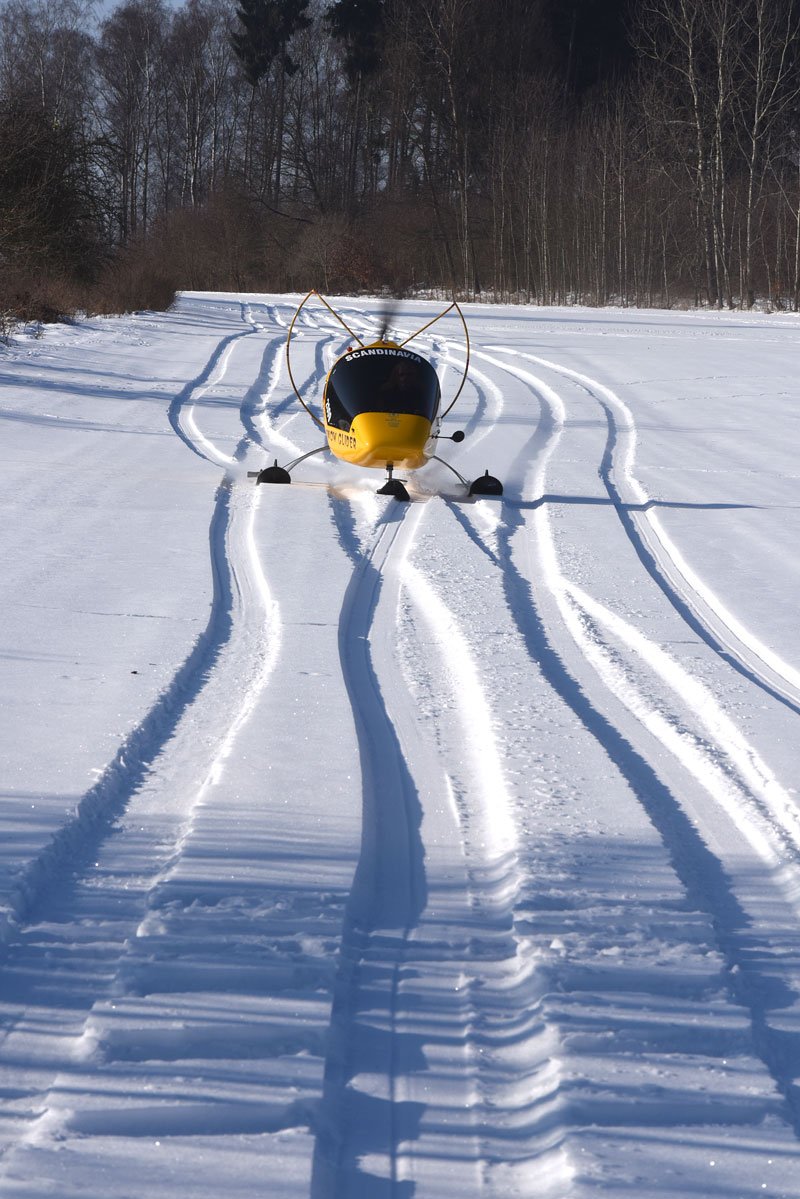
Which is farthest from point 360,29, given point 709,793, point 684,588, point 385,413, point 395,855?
point 395,855

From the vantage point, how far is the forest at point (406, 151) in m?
29.6

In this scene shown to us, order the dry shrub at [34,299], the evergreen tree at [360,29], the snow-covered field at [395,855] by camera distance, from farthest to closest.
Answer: the evergreen tree at [360,29] < the dry shrub at [34,299] < the snow-covered field at [395,855]

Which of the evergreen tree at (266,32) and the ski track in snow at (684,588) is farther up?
the evergreen tree at (266,32)

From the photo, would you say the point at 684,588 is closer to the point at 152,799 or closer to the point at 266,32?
the point at 152,799

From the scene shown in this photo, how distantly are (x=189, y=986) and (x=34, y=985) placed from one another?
1.22ft

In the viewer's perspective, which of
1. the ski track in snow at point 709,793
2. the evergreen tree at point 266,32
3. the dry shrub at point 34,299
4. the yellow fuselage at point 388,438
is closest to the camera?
the ski track in snow at point 709,793

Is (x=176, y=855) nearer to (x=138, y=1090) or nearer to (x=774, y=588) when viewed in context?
(x=138, y=1090)

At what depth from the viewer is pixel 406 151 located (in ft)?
202

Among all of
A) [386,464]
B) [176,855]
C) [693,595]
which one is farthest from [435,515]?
[176,855]

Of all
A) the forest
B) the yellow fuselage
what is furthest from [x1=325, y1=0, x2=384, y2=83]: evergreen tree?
the yellow fuselage

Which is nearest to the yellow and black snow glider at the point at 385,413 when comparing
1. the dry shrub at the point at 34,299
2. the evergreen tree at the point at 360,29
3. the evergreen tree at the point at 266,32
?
the dry shrub at the point at 34,299

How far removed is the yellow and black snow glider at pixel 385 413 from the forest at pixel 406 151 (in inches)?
506

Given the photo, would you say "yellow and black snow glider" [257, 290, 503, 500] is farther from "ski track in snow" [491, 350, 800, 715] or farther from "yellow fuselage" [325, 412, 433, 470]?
"ski track in snow" [491, 350, 800, 715]

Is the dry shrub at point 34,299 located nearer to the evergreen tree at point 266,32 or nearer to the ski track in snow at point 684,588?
the ski track in snow at point 684,588
